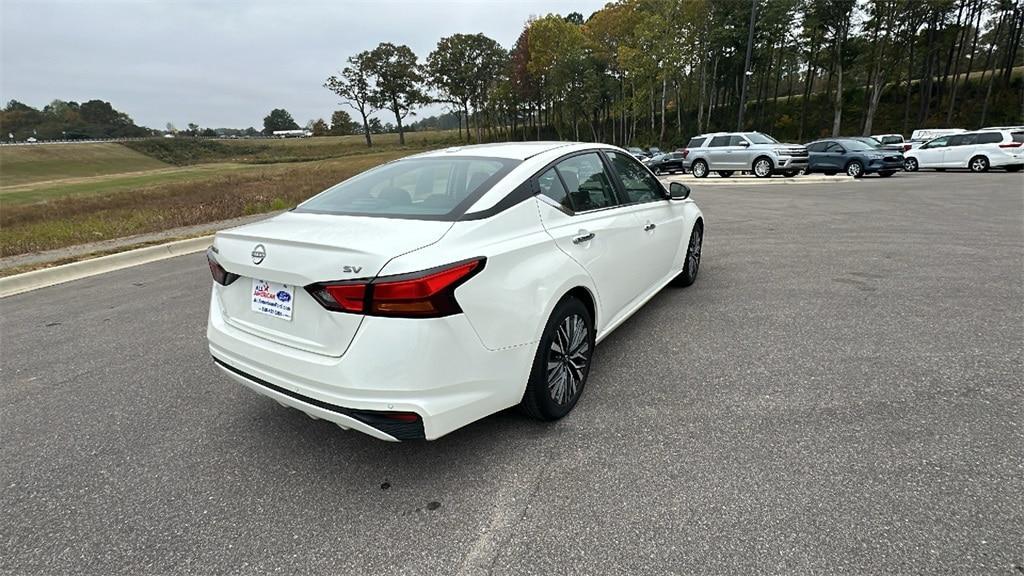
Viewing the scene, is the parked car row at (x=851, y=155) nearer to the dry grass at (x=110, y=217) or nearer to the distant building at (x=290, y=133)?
the dry grass at (x=110, y=217)

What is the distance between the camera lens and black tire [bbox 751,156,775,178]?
19516 mm

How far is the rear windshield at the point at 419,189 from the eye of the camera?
261cm

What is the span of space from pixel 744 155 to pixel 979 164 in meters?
8.46

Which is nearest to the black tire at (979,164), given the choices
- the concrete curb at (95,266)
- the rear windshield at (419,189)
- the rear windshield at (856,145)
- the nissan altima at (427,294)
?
the rear windshield at (856,145)

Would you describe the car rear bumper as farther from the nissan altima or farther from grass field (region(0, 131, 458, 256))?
grass field (region(0, 131, 458, 256))

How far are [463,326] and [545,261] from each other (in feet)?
2.21

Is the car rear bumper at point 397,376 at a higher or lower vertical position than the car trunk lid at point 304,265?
lower

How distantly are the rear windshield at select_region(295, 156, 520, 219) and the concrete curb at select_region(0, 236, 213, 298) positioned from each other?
6.10m

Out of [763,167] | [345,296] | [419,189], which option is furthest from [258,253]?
[763,167]

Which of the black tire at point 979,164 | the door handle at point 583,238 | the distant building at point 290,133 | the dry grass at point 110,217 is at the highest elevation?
the distant building at point 290,133

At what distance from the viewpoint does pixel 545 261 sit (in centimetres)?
259

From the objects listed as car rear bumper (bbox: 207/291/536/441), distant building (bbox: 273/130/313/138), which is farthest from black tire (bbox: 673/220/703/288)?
distant building (bbox: 273/130/313/138)

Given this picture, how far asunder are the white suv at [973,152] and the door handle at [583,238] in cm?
2368

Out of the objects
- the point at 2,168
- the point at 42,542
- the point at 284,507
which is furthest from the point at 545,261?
the point at 2,168
